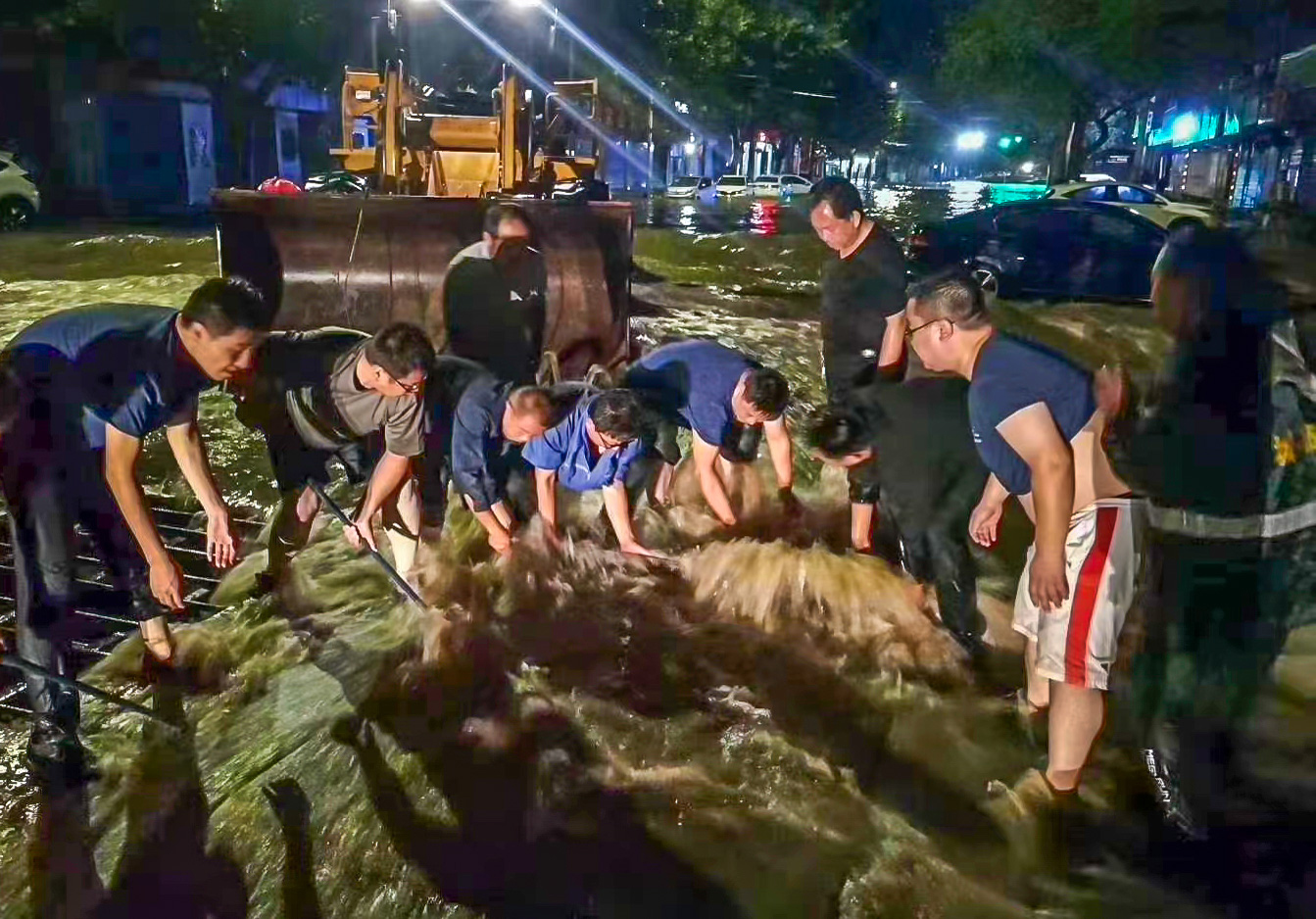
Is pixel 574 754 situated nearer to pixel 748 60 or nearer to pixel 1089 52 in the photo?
pixel 1089 52

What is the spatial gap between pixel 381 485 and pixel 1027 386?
2.92 m

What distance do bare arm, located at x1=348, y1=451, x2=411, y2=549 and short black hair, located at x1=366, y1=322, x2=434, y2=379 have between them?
0.50m

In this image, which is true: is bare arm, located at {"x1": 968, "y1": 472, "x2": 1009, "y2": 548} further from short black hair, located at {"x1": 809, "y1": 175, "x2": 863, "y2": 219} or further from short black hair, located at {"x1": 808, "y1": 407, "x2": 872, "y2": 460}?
short black hair, located at {"x1": 809, "y1": 175, "x2": 863, "y2": 219}

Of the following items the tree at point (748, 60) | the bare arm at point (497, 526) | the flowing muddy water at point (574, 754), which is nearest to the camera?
the flowing muddy water at point (574, 754)

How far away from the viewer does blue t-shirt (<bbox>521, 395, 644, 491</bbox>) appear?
16.2 feet

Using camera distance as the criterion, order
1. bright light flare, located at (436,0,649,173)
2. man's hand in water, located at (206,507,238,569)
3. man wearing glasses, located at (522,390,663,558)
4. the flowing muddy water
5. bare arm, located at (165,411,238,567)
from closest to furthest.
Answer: the flowing muddy water
bare arm, located at (165,411,238,567)
man's hand in water, located at (206,507,238,569)
man wearing glasses, located at (522,390,663,558)
bright light flare, located at (436,0,649,173)

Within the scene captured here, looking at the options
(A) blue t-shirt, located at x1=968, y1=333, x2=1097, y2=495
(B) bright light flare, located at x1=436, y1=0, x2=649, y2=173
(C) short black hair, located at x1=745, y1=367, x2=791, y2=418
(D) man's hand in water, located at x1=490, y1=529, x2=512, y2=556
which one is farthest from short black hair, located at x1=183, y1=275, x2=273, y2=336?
(B) bright light flare, located at x1=436, y1=0, x2=649, y2=173

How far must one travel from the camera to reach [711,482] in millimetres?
5539

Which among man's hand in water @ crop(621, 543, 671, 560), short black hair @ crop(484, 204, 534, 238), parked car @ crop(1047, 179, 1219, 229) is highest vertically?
parked car @ crop(1047, 179, 1219, 229)

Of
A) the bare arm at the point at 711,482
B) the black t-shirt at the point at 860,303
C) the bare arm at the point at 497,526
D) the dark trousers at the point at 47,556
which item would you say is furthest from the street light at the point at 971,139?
the dark trousers at the point at 47,556

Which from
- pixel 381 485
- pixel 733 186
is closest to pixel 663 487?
pixel 381 485

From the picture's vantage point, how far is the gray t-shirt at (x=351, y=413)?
468cm

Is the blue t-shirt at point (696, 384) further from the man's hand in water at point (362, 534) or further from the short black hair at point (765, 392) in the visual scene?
the man's hand in water at point (362, 534)

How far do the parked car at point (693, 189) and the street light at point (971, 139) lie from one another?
62.6ft
